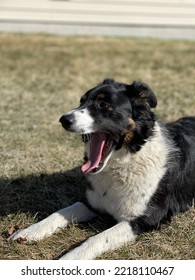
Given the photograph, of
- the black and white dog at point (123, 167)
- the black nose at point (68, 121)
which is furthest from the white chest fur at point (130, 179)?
the black nose at point (68, 121)

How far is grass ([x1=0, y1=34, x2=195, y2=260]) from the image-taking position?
13.0ft

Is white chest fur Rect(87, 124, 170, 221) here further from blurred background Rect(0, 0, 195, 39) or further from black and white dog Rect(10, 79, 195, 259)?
blurred background Rect(0, 0, 195, 39)

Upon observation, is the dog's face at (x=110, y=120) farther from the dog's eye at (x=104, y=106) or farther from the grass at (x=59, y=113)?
the grass at (x=59, y=113)

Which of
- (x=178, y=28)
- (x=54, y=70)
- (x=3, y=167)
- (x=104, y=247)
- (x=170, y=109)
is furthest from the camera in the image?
(x=178, y=28)

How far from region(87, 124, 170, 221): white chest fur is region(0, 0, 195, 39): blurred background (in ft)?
42.4

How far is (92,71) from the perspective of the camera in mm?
11703

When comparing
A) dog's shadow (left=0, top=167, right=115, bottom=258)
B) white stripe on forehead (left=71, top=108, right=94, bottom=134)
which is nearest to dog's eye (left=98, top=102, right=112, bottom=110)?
white stripe on forehead (left=71, top=108, right=94, bottom=134)

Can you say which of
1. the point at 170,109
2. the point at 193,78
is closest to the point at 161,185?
the point at 170,109

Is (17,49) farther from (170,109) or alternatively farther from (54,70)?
(170,109)

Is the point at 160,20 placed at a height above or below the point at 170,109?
above

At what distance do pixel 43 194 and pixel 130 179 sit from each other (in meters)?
1.18

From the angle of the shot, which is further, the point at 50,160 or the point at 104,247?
the point at 50,160
